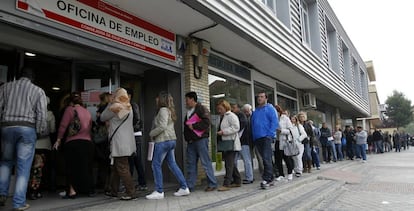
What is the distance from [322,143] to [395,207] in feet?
28.4

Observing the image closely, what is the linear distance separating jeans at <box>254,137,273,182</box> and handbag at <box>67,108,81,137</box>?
322 cm

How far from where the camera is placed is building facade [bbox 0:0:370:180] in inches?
191

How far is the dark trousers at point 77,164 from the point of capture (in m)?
5.09

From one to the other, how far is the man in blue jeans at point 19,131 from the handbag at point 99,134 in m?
1.42

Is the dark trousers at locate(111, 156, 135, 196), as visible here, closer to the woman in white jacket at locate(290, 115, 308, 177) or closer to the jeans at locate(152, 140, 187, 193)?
the jeans at locate(152, 140, 187, 193)

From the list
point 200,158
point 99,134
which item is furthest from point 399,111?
point 99,134

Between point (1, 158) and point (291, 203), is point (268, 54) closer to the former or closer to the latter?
A: point (291, 203)

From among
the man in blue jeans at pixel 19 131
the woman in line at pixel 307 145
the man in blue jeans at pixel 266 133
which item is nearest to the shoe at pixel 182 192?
the man in blue jeans at pixel 266 133

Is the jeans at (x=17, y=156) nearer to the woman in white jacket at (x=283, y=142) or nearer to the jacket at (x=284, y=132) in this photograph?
the woman in white jacket at (x=283, y=142)

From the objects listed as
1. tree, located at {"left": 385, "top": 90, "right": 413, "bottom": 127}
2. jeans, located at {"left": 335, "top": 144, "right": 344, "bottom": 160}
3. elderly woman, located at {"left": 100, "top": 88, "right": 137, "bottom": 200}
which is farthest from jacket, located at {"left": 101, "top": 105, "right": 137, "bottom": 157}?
tree, located at {"left": 385, "top": 90, "right": 413, "bottom": 127}

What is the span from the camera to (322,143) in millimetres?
14008

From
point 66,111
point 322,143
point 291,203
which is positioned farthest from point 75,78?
point 322,143

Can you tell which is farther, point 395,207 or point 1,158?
point 395,207

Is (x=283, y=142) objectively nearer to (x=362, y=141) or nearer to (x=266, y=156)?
(x=266, y=156)
